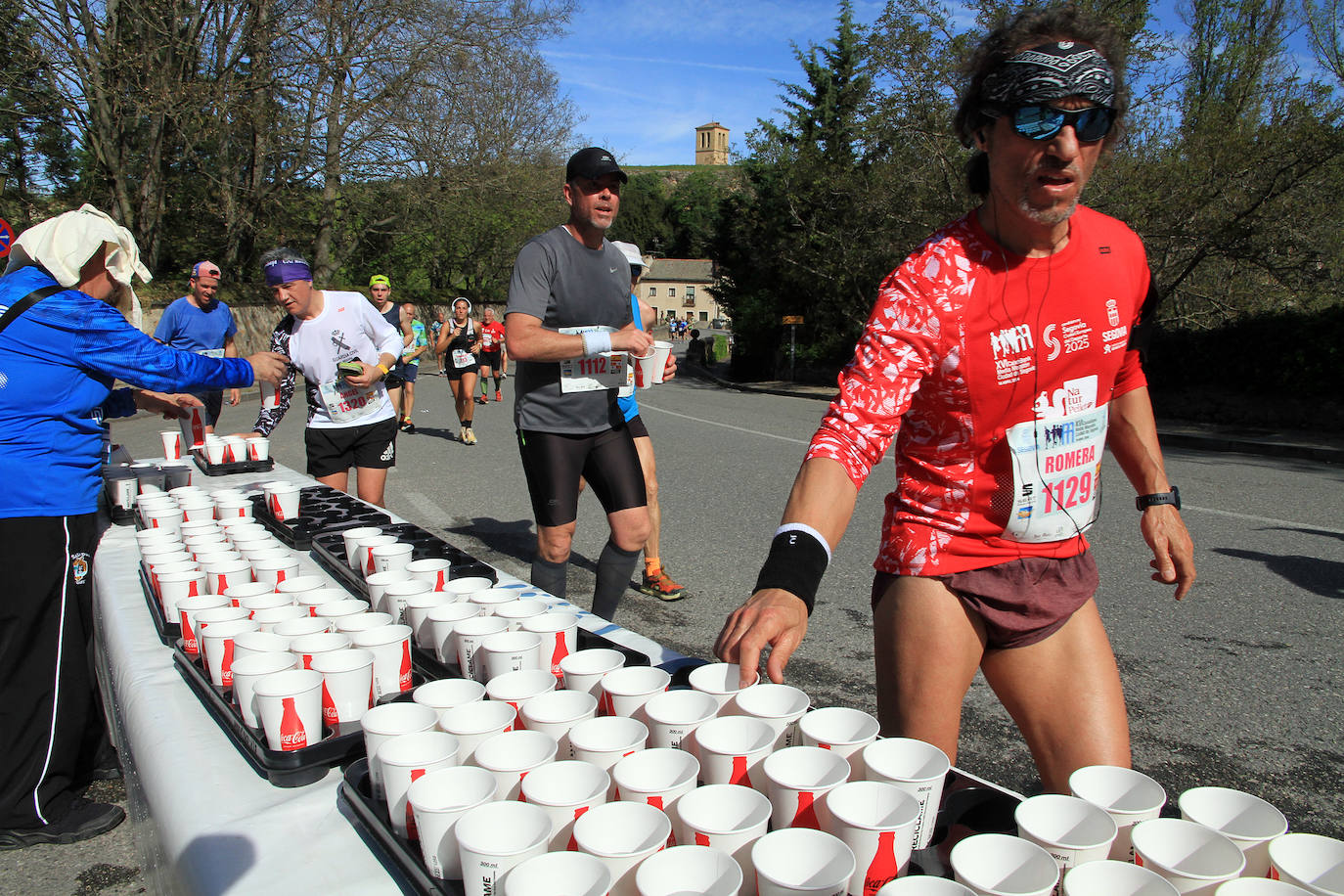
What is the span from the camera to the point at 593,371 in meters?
3.73

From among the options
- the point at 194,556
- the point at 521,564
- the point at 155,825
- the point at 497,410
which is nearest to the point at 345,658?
the point at 155,825

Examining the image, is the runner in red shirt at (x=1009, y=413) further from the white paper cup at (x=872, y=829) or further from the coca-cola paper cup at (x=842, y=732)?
the white paper cup at (x=872, y=829)

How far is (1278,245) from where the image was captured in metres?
15.9

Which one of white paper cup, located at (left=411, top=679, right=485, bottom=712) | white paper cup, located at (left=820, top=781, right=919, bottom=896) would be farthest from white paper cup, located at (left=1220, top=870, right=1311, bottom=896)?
white paper cup, located at (left=411, top=679, right=485, bottom=712)

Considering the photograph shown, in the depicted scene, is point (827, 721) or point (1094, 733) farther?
point (1094, 733)

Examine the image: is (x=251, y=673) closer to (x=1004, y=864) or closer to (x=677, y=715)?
(x=677, y=715)

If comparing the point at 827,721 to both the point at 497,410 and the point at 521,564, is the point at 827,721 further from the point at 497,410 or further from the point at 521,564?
the point at 497,410

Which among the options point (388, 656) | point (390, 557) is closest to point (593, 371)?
point (390, 557)

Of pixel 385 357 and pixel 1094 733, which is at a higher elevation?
pixel 385 357

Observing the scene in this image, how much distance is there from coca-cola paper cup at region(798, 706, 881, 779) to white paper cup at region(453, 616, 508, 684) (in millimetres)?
712

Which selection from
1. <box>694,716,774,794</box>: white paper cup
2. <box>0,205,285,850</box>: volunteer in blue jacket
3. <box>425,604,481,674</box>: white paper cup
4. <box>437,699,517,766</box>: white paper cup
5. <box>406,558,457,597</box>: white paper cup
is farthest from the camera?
<box>0,205,285,850</box>: volunteer in blue jacket

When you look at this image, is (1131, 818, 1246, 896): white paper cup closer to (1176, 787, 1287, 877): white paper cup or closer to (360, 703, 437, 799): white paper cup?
(1176, 787, 1287, 877): white paper cup

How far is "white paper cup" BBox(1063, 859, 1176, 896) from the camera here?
1.03m

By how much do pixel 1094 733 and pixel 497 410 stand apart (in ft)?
50.4
